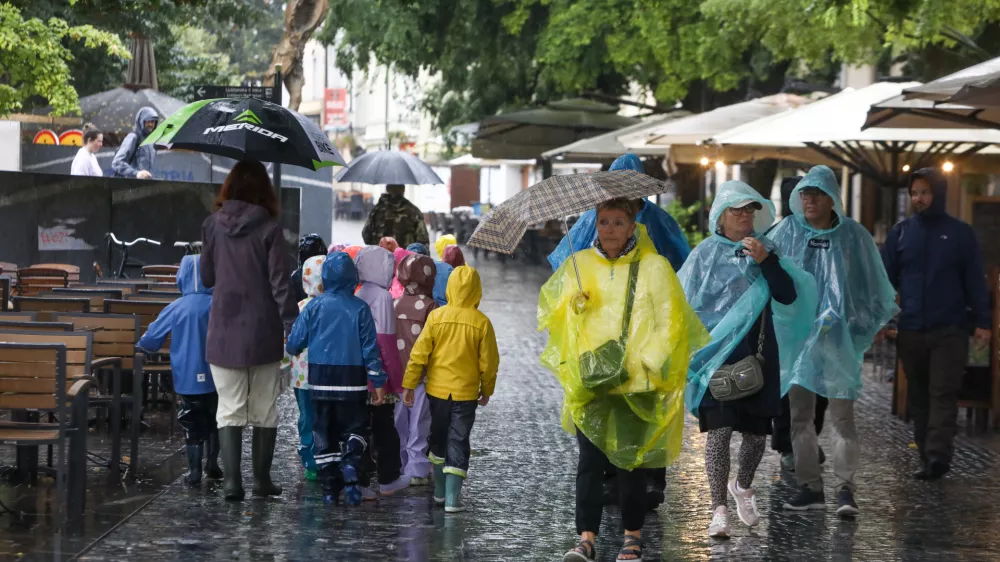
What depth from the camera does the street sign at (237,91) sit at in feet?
45.4

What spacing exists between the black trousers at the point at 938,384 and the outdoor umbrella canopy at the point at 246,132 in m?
3.81

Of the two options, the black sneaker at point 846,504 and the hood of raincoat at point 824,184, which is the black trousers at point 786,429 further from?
the hood of raincoat at point 824,184

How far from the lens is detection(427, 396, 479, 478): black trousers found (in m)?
8.30

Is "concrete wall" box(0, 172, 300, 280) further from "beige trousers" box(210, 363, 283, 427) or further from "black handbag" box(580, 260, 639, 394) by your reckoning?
"black handbag" box(580, 260, 639, 394)

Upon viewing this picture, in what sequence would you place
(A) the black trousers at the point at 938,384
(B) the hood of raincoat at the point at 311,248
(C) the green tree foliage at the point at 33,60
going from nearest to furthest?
(B) the hood of raincoat at the point at 311,248 → (A) the black trousers at the point at 938,384 → (C) the green tree foliage at the point at 33,60

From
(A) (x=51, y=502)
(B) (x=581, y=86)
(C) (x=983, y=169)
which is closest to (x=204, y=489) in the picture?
(A) (x=51, y=502)

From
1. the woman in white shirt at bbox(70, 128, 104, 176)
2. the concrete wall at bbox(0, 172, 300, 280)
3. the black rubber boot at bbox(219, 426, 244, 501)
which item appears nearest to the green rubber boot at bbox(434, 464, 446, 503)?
the black rubber boot at bbox(219, 426, 244, 501)

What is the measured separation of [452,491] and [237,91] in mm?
6633

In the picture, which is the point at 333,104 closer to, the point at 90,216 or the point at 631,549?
the point at 90,216

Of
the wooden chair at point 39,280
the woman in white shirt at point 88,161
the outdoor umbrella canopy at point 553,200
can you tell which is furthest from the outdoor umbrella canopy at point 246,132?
the woman in white shirt at point 88,161

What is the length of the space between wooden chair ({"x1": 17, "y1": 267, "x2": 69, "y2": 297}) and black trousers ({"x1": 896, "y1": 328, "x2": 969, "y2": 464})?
23.8 ft

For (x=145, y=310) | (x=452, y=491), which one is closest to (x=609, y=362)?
(x=452, y=491)

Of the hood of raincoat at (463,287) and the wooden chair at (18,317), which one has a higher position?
the hood of raincoat at (463,287)

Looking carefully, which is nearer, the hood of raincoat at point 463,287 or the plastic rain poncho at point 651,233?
the hood of raincoat at point 463,287
